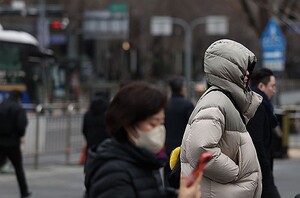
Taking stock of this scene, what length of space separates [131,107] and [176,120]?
239 inches

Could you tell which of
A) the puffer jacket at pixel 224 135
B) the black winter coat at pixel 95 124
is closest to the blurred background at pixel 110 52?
the black winter coat at pixel 95 124

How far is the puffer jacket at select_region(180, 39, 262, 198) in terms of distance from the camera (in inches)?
194

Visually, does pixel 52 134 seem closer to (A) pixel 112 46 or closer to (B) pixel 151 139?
Answer: (B) pixel 151 139

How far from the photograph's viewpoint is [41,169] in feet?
52.3

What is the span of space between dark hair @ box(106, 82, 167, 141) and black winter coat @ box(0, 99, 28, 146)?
27.3 ft

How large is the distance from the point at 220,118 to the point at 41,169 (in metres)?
11.3

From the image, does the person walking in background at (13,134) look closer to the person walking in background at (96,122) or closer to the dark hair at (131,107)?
the person walking in background at (96,122)

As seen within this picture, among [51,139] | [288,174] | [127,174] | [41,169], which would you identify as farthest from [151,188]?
[51,139]

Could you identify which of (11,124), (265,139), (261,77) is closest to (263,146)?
(265,139)

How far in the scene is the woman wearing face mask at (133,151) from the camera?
345 cm

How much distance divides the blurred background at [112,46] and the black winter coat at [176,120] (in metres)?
2.34

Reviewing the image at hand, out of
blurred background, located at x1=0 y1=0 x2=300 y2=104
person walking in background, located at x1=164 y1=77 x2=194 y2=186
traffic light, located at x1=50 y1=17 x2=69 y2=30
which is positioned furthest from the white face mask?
traffic light, located at x1=50 y1=17 x2=69 y2=30

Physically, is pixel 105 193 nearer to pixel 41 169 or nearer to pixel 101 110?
pixel 101 110

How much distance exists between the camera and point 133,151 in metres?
3.48
